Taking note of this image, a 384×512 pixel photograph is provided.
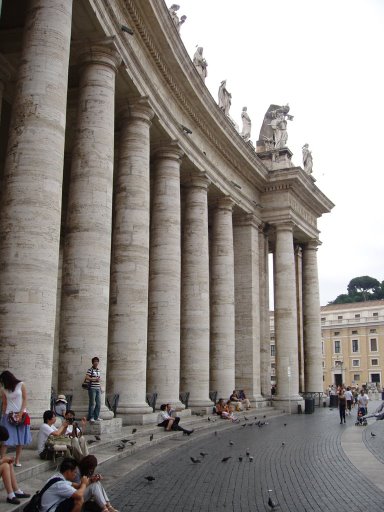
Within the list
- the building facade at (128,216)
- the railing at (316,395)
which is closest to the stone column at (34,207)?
the building facade at (128,216)

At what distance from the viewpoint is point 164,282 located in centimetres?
2405

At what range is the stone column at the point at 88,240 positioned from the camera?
632 inches

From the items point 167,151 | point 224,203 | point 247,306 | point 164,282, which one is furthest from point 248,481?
point 247,306

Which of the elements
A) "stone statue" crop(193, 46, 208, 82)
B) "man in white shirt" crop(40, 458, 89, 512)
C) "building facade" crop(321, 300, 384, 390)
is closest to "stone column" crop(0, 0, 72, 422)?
"man in white shirt" crop(40, 458, 89, 512)

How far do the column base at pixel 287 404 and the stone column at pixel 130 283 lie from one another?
1795cm

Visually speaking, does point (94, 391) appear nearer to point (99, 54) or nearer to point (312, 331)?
point (99, 54)

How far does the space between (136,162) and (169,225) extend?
437 centimetres

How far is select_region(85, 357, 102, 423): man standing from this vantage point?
49.4 feet

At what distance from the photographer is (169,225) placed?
80.4 feet

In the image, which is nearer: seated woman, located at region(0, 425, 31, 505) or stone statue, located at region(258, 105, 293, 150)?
seated woman, located at region(0, 425, 31, 505)

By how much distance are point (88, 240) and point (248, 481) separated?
8.25 meters

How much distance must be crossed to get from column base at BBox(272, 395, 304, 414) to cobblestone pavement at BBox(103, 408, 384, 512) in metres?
16.7

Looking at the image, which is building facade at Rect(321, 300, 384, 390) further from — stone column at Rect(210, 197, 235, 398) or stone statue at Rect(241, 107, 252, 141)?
stone column at Rect(210, 197, 235, 398)

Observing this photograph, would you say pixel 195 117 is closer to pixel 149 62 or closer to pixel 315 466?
pixel 149 62
